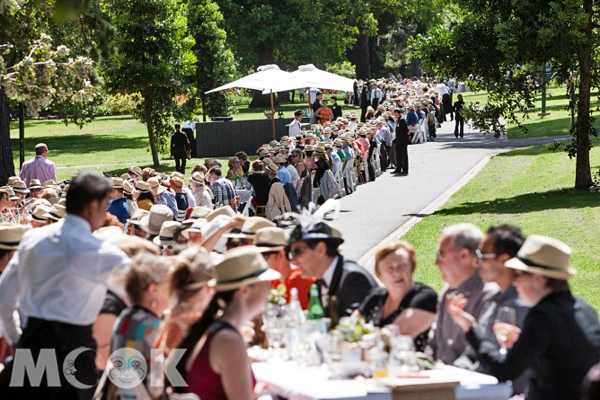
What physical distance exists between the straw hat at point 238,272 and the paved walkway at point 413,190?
9.83 meters

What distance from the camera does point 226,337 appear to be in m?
4.70

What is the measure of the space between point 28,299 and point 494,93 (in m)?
18.6

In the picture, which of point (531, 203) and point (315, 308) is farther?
point (531, 203)

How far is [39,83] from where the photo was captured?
1986 cm

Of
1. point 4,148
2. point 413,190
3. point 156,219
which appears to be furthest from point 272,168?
point 4,148

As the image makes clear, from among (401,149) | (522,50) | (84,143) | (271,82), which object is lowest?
(84,143)

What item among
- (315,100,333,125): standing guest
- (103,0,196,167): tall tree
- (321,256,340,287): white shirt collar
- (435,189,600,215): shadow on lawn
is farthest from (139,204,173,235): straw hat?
(315,100,333,125): standing guest

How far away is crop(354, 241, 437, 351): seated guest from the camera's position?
6.08 m

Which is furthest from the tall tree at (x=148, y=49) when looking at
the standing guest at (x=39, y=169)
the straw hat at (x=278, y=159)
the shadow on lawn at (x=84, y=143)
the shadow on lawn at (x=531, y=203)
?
the shadow on lawn at (x=531, y=203)

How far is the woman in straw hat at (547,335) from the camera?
17.1 feet

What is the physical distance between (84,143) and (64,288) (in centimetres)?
3963

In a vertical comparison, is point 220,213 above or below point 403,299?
above

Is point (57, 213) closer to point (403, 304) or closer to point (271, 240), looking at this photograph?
point (271, 240)

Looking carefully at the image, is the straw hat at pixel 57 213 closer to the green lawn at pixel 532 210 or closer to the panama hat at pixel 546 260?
the green lawn at pixel 532 210
